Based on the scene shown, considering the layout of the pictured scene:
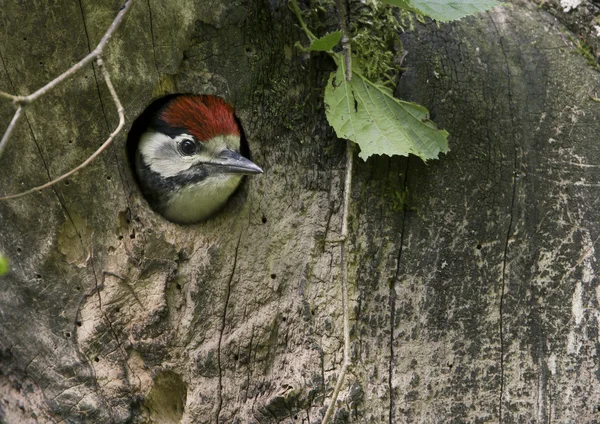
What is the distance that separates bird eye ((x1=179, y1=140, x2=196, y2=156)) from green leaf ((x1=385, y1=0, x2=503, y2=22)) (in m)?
1.36

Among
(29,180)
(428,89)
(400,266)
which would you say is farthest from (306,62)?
(29,180)

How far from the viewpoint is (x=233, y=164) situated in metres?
3.17

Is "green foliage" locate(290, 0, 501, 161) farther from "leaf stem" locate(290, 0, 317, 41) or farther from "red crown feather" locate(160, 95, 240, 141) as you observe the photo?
"red crown feather" locate(160, 95, 240, 141)

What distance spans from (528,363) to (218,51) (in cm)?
198

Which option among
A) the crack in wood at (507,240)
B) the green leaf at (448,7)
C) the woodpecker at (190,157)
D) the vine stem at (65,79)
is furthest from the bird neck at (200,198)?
the crack in wood at (507,240)

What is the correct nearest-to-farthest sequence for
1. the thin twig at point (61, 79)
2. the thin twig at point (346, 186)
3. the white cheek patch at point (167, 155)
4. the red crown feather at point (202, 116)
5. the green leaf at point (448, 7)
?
the thin twig at point (61, 79) → the green leaf at point (448, 7) → the thin twig at point (346, 186) → the red crown feather at point (202, 116) → the white cheek patch at point (167, 155)

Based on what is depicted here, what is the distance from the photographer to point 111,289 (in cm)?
307

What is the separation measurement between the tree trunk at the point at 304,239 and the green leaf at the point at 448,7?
0.94 ft

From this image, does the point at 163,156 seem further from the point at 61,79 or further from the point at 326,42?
the point at 61,79

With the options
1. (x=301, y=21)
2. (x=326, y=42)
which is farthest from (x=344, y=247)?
(x=301, y=21)

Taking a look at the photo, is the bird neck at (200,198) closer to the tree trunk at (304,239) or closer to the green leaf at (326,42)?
the tree trunk at (304,239)

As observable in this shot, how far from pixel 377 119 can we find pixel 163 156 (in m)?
1.31

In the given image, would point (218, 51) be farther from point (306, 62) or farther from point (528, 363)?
point (528, 363)

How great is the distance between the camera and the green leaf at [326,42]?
2744 millimetres
